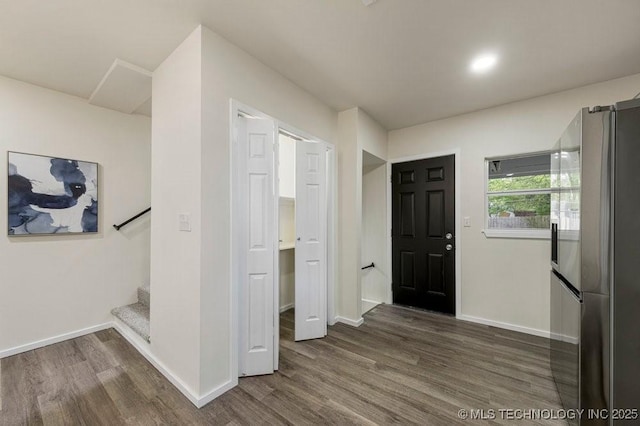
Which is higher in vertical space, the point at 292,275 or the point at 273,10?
the point at 273,10

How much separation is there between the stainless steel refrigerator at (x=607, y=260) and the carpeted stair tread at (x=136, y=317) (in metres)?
3.13

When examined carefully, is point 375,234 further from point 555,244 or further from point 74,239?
point 74,239

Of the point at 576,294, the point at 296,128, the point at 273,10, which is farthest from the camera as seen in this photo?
the point at 296,128

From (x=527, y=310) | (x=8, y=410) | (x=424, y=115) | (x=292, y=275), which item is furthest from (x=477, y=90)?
(x=8, y=410)

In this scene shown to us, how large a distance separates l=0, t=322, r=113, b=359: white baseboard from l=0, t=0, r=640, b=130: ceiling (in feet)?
8.15

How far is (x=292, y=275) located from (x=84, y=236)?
2.42 meters

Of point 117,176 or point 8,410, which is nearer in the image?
point 8,410

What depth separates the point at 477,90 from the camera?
2.69 m

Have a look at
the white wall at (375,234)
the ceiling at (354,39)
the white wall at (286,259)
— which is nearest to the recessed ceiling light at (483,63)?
the ceiling at (354,39)

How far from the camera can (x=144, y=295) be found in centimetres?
300

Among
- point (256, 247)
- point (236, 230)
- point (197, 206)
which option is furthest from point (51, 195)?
point (256, 247)

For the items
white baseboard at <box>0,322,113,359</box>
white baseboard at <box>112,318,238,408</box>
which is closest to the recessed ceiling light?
white baseboard at <box>112,318,238,408</box>

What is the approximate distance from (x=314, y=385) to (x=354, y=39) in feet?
8.74

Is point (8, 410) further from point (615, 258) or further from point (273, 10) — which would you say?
point (615, 258)
